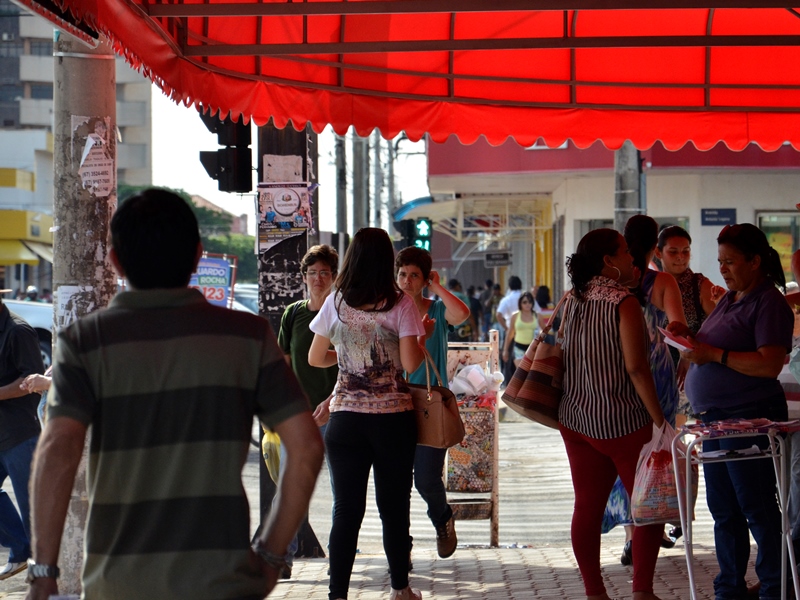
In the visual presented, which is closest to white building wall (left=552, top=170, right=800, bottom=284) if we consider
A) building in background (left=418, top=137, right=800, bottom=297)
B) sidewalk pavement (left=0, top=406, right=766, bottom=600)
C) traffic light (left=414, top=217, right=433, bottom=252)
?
building in background (left=418, top=137, right=800, bottom=297)

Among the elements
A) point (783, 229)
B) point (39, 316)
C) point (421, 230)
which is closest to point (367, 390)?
point (421, 230)

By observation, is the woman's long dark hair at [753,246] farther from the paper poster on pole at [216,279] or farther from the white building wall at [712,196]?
the white building wall at [712,196]

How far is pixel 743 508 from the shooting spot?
526 cm

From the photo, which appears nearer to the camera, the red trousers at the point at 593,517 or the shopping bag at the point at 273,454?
the red trousers at the point at 593,517

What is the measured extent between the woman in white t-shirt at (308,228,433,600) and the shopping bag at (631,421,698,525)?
1.11 meters

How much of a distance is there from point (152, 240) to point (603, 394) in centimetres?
302

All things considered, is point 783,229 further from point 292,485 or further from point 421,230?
point 292,485

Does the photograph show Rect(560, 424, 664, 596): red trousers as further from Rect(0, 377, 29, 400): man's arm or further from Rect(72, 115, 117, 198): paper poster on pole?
Rect(0, 377, 29, 400): man's arm

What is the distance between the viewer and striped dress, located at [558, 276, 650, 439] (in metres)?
5.20

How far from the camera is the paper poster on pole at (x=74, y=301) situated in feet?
20.0

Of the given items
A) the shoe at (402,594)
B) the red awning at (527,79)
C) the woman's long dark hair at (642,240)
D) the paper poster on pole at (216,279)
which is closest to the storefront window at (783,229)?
the paper poster on pole at (216,279)

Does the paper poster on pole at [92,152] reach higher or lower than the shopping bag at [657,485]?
higher

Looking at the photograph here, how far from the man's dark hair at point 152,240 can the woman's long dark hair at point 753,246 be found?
131 inches

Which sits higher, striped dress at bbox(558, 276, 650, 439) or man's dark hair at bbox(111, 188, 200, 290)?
man's dark hair at bbox(111, 188, 200, 290)
